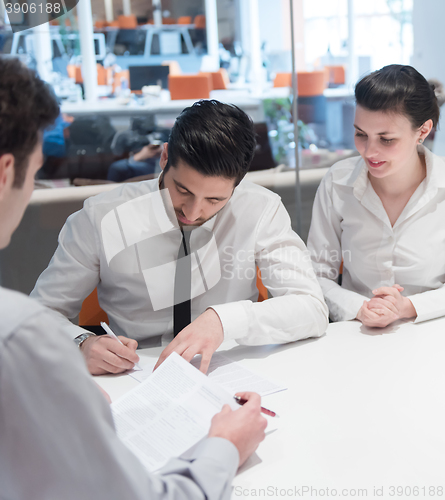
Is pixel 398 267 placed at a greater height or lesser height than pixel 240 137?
lesser

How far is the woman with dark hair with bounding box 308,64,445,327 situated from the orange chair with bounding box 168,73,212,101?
53.5 inches

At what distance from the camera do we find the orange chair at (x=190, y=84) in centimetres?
313

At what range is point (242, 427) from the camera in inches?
36.6

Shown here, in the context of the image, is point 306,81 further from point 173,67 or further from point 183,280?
point 183,280

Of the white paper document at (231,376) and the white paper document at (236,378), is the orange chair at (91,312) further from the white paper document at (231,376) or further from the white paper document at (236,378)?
the white paper document at (236,378)

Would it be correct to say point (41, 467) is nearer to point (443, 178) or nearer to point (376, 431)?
point (376, 431)

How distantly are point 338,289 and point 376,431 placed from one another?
847 mm

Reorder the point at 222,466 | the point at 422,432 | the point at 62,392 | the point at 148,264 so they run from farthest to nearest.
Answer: the point at 148,264
the point at 422,432
the point at 222,466
the point at 62,392

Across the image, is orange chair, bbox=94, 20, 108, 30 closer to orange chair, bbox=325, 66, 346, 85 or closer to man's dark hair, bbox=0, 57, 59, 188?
orange chair, bbox=325, 66, 346, 85

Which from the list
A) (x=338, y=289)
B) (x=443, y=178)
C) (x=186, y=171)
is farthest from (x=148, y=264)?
(x=443, y=178)

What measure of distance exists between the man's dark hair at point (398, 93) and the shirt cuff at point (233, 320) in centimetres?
93

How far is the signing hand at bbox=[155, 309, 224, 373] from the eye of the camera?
131 cm

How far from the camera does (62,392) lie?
24.3 inches

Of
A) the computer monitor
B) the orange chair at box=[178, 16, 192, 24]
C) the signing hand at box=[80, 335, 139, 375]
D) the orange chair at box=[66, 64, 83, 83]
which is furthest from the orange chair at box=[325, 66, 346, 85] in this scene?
the signing hand at box=[80, 335, 139, 375]
